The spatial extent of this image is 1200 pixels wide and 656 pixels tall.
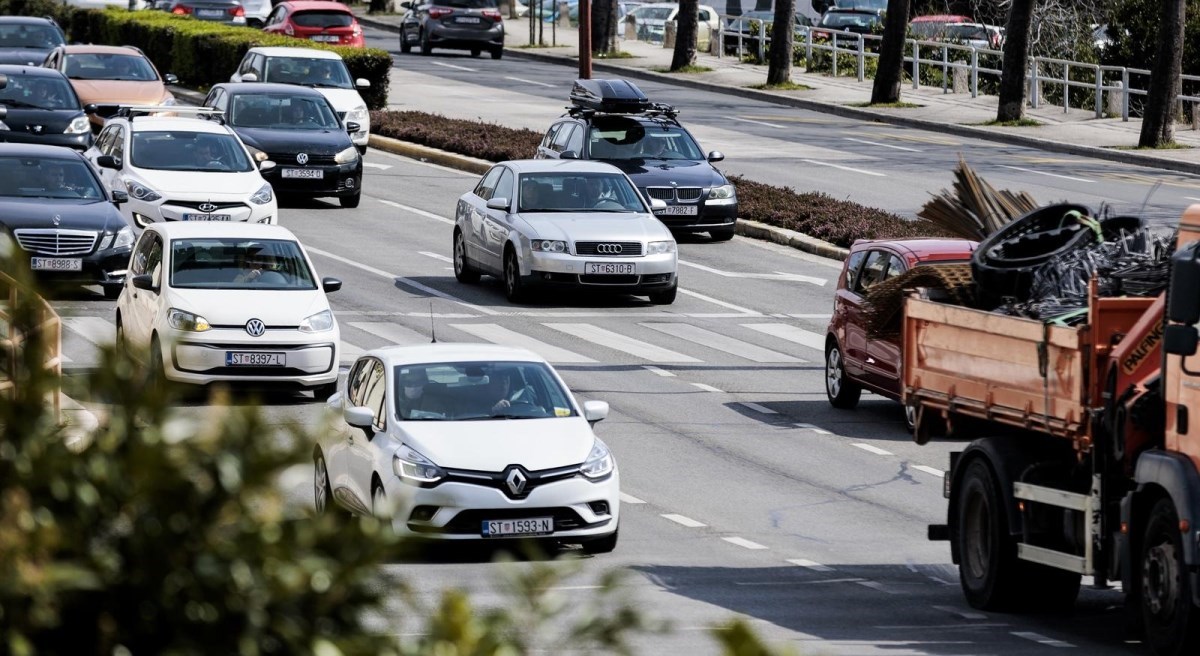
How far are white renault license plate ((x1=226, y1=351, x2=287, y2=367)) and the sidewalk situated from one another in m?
22.7

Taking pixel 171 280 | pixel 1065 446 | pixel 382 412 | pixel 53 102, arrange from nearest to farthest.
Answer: pixel 1065 446 < pixel 382 412 < pixel 171 280 < pixel 53 102

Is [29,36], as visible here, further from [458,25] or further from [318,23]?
[458,25]

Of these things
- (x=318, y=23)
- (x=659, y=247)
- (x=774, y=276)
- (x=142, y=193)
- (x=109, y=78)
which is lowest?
(x=774, y=276)

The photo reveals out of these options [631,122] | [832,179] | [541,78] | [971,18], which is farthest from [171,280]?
[971,18]

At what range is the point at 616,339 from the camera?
21625 mm

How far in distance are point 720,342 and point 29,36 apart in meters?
26.0

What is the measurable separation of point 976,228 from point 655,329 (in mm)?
8231

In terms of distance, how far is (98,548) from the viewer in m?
3.48

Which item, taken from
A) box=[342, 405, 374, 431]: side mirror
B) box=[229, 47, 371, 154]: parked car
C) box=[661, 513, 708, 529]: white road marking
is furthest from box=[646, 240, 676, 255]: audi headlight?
box=[229, 47, 371, 154]: parked car

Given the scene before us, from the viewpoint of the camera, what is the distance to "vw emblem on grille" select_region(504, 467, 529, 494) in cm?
1264

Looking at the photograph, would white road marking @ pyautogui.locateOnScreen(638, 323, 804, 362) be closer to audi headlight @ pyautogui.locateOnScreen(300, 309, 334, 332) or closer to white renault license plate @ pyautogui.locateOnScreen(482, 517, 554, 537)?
audi headlight @ pyautogui.locateOnScreen(300, 309, 334, 332)

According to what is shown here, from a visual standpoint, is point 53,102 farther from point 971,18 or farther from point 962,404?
point 971,18

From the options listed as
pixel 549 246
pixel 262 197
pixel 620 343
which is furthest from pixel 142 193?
pixel 620 343

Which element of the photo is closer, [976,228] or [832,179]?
[976,228]
